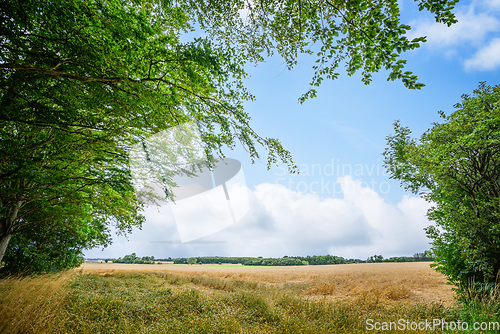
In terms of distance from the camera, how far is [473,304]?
230 inches

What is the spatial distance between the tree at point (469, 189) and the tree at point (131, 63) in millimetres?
5876

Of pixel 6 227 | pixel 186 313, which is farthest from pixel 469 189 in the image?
pixel 6 227

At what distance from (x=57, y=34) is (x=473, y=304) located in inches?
470

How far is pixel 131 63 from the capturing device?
13.8ft

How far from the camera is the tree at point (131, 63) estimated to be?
3379 millimetres

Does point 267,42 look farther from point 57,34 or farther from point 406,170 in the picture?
point 406,170

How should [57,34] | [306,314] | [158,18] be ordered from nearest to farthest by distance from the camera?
[57,34] → [158,18] → [306,314]

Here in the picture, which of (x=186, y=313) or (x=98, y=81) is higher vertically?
(x=98, y=81)

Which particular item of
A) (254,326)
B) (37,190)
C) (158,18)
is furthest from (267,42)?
(37,190)

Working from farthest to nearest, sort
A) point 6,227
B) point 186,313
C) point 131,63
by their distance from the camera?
point 6,227 < point 186,313 < point 131,63

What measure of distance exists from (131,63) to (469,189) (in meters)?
10.5

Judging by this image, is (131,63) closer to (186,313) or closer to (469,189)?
(186,313)

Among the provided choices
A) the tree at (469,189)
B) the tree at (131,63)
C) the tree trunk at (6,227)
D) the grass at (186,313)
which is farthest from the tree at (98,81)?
the tree at (469,189)

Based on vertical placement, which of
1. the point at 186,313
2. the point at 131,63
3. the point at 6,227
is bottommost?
the point at 186,313
